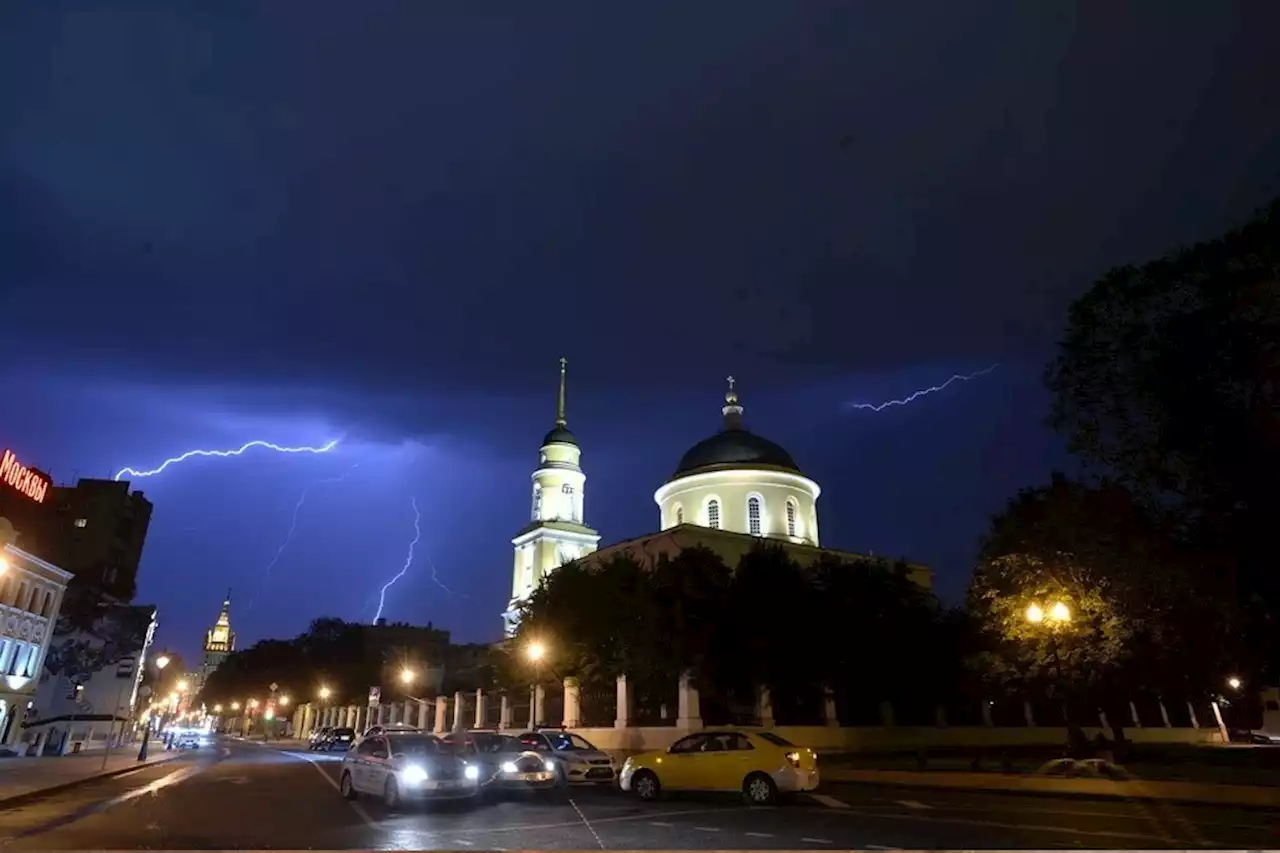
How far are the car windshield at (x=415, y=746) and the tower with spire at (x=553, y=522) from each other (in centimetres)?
4255

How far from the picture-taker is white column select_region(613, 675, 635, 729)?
3450cm

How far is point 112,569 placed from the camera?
248ft

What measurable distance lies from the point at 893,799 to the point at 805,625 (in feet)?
56.8

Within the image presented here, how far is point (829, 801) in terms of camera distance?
17.5 m

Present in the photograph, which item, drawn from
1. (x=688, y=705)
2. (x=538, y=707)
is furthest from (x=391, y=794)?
(x=538, y=707)

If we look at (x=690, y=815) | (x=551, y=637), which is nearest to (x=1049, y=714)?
(x=551, y=637)

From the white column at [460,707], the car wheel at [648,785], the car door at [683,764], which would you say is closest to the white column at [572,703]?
the white column at [460,707]

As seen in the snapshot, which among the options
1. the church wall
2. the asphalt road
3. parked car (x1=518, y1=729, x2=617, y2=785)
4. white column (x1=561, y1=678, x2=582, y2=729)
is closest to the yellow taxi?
the asphalt road

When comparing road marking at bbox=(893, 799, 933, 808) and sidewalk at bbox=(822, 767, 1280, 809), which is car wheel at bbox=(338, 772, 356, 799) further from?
sidewalk at bbox=(822, 767, 1280, 809)

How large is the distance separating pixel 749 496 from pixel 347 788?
39.6 meters

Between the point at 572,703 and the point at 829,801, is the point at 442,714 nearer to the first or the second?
the point at 572,703

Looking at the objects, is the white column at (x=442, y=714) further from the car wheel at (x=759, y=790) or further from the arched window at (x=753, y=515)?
the car wheel at (x=759, y=790)

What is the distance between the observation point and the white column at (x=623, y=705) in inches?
1358

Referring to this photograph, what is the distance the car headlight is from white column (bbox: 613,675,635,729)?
19.1 metres
